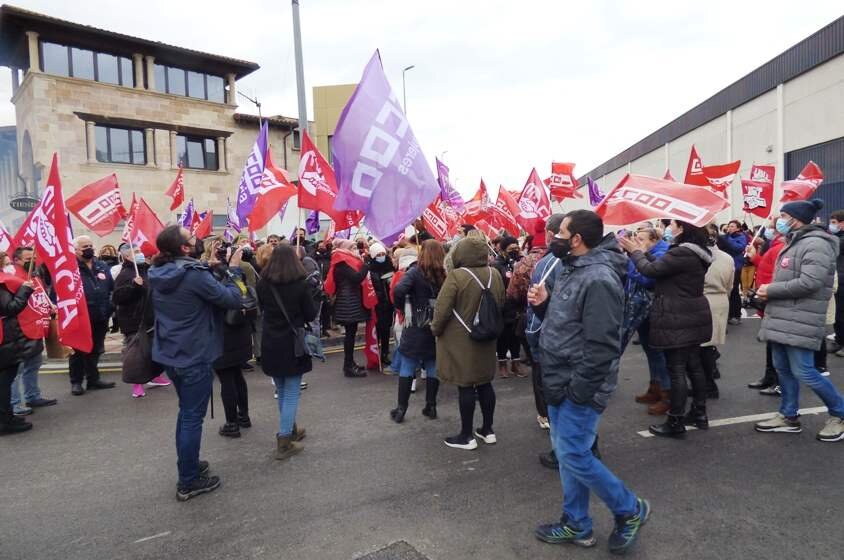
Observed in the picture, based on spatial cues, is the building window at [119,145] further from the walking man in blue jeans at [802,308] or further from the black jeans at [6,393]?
the walking man in blue jeans at [802,308]

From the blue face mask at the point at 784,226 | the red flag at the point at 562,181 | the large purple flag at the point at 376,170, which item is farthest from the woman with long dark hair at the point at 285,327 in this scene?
the red flag at the point at 562,181

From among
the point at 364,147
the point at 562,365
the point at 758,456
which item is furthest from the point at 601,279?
the point at 364,147

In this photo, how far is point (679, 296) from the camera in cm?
465

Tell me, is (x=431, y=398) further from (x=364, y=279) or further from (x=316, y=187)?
(x=316, y=187)

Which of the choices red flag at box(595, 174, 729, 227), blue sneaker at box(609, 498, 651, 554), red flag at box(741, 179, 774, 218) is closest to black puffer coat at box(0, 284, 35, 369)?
red flag at box(595, 174, 729, 227)

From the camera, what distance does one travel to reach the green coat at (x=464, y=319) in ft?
14.8

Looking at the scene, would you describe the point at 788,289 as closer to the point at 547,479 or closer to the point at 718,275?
the point at 718,275

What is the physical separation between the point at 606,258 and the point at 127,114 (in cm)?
2641

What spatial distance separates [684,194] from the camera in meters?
4.21

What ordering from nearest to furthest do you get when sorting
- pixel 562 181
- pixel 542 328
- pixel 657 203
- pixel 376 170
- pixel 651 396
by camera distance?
pixel 542 328 < pixel 657 203 < pixel 376 170 < pixel 651 396 < pixel 562 181

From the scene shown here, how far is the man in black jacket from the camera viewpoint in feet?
22.5

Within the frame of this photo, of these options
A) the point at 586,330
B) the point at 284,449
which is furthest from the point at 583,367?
the point at 284,449

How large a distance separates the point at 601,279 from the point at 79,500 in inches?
155

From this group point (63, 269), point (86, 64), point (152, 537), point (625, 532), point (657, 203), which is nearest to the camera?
point (625, 532)
